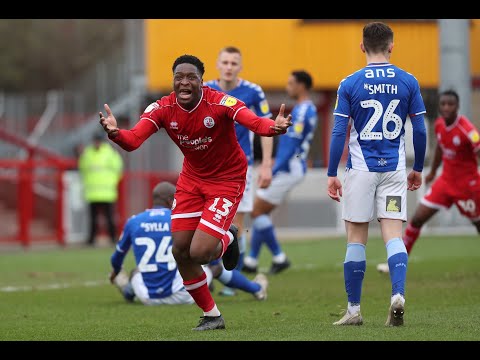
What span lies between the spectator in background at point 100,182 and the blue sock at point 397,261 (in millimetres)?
15141

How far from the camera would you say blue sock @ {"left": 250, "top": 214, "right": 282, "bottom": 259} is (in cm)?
1399

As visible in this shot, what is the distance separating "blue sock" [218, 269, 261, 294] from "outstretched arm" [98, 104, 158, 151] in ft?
8.79

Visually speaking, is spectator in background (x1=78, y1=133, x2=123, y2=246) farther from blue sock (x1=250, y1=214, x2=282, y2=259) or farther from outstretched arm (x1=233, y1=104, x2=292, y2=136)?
outstretched arm (x1=233, y1=104, x2=292, y2=136)

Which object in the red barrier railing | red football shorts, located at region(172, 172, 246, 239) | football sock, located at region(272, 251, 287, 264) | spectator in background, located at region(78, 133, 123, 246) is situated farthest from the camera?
spectator in background, located at region(78, 133, 123, 246)

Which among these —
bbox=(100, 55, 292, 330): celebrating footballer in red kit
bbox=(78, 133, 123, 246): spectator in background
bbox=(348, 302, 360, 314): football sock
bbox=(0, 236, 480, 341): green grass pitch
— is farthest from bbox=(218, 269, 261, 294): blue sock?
bbox=(78, 133, 123, 246): spectator in background

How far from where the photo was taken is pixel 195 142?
8211 millimetres

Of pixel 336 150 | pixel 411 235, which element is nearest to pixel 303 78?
pixel 411 235

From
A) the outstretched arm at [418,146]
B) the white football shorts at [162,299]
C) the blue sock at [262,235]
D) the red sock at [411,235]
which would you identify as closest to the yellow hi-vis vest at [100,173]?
the blue sock at [262,235]

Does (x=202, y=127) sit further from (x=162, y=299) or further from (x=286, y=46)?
(x=286, y=46)

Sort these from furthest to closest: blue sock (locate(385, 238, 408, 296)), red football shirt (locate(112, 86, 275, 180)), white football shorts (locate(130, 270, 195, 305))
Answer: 1. white football shorts (locate(130, 270, 195, 305))
2. blue sock (locate(385, 238, 408, 296))
3. red football shirt (locate(112, 86, 275, 180))

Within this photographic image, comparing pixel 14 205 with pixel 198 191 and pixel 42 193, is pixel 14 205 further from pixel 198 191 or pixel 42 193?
pixel 198 191

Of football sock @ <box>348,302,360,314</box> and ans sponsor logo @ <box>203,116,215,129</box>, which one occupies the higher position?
ans sponsor logo @ <box>203,116,215,129</box>
